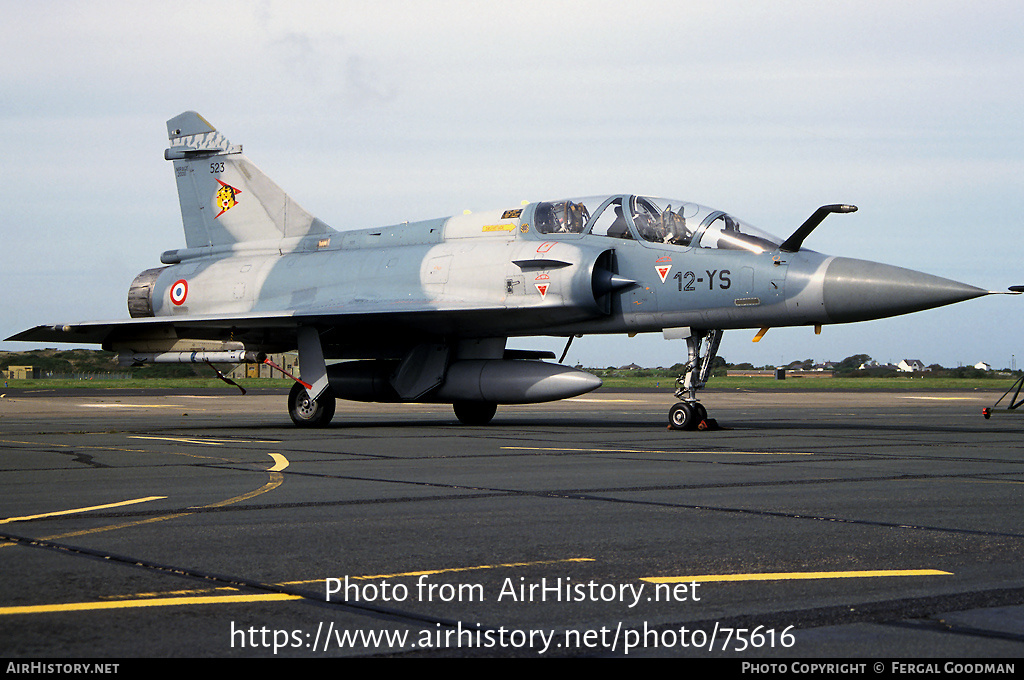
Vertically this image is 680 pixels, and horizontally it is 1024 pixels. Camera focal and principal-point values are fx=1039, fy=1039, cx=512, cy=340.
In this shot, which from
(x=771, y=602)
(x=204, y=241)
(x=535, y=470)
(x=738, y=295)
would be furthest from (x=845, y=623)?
(x=204, y=241)

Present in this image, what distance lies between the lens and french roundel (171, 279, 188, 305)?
19.8m

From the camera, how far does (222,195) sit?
2052cm

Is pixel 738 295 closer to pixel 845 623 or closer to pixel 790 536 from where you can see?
pixel 790 536

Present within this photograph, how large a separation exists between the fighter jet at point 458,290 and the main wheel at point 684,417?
0.02 meters

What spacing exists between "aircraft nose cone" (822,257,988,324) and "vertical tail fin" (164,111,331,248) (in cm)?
1012

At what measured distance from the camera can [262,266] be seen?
19250 mm

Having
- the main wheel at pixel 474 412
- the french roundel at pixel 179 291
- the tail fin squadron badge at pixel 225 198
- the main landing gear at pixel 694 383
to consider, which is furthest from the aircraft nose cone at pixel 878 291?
the french roundel at pixel 179 291

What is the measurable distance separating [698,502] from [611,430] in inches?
369

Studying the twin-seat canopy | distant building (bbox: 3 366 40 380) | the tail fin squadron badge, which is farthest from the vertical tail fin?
distant building (bbox: 3 366 40 380)

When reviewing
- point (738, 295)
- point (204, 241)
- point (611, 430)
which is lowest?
point (611, 430)

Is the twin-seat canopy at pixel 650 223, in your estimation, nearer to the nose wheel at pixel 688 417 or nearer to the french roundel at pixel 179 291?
the nose wheel at pixel 688 417

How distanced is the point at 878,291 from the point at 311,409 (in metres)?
9.23

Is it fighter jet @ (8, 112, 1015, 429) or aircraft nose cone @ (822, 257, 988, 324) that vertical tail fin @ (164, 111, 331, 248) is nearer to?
fighter jet @ (8, 112, 1015, 429)

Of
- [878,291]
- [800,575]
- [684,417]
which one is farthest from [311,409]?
[800,575]
